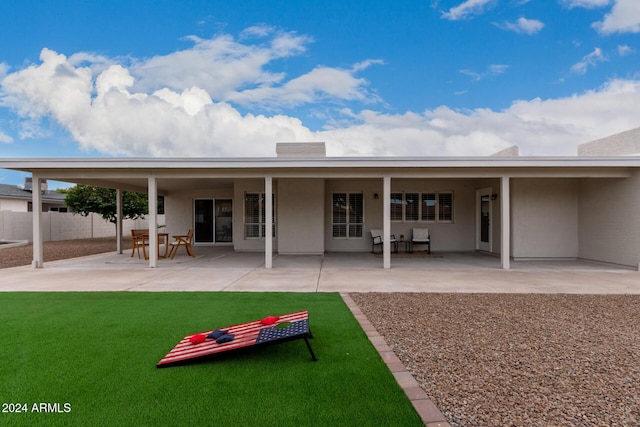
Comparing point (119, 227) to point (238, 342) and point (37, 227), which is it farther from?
point (238, 342)

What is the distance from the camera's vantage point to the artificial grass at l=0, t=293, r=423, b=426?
2.68 meters

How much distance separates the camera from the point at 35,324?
491 cm

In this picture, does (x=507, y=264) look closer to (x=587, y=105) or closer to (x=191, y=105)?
(x=587, y=105)

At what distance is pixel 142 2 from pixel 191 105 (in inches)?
202

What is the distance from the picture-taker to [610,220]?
35.2 feet

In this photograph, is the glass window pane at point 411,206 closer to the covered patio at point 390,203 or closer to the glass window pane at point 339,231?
the covered patio at point 390,203

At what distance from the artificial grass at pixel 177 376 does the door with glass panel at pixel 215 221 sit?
38.4ft

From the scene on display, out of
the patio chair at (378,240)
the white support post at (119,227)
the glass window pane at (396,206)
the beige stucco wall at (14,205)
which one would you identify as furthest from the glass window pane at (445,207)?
the beige stucco wall at (14,205)

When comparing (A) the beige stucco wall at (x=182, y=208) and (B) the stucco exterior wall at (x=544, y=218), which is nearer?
(B) the stucco exterior wall at (x=544, y=218)

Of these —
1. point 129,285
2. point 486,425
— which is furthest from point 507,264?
point 129,285

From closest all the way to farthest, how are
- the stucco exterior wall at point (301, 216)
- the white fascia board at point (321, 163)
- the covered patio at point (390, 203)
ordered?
1. the white fascia board at point (321, 163)
2. the covered patio at point (390, 203)
3. the stucco exterior wall at point (301, 216)

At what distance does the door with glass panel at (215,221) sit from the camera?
17156mm

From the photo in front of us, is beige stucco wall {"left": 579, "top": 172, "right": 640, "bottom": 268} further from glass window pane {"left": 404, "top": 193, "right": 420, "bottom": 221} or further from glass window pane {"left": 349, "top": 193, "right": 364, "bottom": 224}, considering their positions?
glass window pane {"left": 349, "top": 193, "right": 364, "bottom": 224}

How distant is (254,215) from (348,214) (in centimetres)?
363
